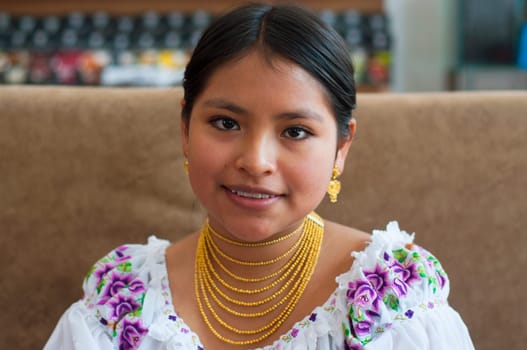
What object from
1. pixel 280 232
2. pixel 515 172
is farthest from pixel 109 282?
pixel 515 172

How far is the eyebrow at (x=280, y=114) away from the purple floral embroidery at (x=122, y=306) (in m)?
0.39

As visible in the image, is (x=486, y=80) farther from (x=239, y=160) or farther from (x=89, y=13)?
(x=239, y=160)

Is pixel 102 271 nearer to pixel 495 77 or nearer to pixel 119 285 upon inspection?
pixel 119 285

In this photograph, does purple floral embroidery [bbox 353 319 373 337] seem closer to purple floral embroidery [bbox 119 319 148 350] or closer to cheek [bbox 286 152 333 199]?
cheek [bbox 286 152 333 199]

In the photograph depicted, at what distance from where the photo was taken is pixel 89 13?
3580mm

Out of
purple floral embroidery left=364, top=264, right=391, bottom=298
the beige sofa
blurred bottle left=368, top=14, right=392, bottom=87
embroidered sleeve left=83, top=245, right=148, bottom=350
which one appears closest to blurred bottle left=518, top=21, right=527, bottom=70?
blurred bottle left=368, top=14, right=392, bottom=87

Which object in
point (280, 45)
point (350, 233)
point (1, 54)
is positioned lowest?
point (1, 54)

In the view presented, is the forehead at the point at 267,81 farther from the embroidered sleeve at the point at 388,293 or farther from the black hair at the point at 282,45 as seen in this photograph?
the embroidered sleeve at the point at 388,293

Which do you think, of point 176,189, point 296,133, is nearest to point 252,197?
point 296,133

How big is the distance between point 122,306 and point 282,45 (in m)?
0.53

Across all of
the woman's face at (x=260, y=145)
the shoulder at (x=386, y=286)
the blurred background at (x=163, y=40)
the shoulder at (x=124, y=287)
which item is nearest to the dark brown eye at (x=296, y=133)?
the woman's face at (x=260, y=145)

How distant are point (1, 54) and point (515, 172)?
9.18ft

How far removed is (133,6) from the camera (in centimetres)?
370

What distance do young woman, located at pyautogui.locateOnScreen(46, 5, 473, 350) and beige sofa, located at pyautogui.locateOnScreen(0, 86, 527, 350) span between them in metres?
0.23
